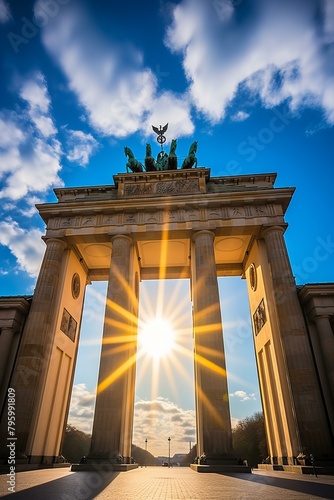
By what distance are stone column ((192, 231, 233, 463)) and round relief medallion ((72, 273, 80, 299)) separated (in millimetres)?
10210

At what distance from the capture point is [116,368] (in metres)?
17.2

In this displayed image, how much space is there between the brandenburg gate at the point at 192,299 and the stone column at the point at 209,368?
0.19 ft

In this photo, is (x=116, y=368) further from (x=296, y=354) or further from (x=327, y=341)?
(x=327, y=341)

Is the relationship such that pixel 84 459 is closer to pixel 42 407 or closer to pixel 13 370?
pixel 42 407

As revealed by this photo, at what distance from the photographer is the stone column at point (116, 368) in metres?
15.2

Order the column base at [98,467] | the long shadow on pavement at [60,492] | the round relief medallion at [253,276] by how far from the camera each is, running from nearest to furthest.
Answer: the long shadow on pavement at [60,492]
the column base at [98,467]
the round relief medallion at [253,276]

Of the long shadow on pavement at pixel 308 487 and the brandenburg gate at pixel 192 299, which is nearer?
the long shadow on pavement at pixel 308 487

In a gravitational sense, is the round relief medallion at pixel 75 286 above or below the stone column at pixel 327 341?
above

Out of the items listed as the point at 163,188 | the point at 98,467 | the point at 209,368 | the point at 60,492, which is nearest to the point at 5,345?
the point at 98,467

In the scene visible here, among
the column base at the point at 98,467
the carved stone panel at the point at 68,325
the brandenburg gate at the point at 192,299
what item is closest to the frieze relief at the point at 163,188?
the brandenburg gate at the point at 192,299

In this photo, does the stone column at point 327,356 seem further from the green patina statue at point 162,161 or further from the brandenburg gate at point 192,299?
the green patina statue at point 162,161

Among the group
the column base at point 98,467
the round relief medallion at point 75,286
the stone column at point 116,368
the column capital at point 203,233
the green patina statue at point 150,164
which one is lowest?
the column base at point 98,467

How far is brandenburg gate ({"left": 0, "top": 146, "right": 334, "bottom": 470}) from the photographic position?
15734 mm

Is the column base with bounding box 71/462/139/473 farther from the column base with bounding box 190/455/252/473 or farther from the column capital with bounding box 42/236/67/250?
the column capital with bounding box 42/236/67/250
